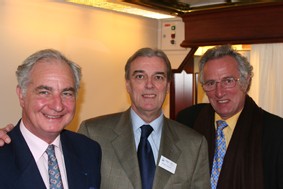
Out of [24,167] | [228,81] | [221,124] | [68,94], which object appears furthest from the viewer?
[221,124]

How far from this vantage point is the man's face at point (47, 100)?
167cm

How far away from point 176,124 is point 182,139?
0.12m

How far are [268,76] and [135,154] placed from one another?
2.08m

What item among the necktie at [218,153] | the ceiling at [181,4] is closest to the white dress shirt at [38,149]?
the necktie at [218,153]

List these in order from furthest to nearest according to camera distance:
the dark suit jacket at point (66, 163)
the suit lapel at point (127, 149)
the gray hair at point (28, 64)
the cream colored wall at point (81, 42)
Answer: the cream colored wall at point (81, 42) → the suit lapel at point (127, 149) → the gray hair at point (28, 64) → the dark suit jacket at point (66, 163)

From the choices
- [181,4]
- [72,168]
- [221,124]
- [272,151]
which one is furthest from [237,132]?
[181,4]

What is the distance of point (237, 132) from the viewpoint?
252 centimetres

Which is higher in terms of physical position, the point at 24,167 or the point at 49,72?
the point at 49,72

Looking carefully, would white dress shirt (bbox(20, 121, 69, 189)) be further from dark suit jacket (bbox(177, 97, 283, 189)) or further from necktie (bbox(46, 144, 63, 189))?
dark suit jacket (bbox(177, 97, 283, 189))

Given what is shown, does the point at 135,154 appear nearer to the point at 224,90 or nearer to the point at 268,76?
the point at 224,90

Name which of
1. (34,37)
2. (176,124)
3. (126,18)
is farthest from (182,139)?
(126,18)

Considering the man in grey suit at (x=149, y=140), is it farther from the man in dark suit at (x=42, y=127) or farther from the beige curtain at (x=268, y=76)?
the beige curtain at (x=268, y=76)

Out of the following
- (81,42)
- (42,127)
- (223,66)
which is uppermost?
(81,42)

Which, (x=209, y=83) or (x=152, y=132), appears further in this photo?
(x=209, y=83)
